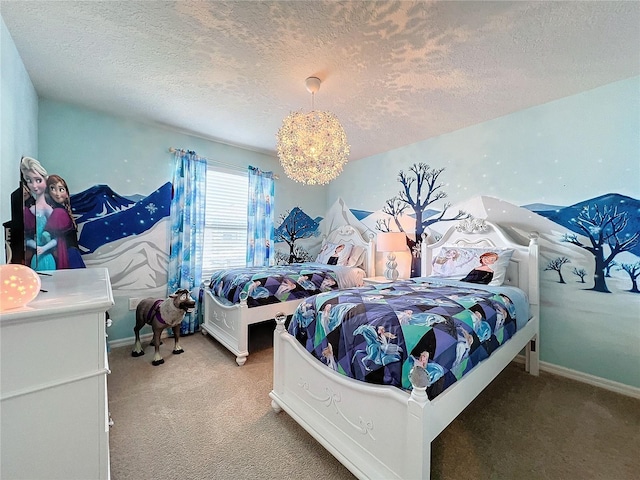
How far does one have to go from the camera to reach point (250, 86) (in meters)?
2.30

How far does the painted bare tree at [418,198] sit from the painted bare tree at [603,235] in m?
1.10

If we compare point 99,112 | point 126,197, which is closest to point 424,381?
point 126,197

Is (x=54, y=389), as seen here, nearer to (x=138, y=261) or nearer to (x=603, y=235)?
(x=138, y=261)

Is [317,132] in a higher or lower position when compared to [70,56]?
lower

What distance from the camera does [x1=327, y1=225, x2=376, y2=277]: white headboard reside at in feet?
13.0

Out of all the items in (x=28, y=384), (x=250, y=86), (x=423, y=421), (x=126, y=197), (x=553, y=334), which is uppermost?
(x=250, y=86)

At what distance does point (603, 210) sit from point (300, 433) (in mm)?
2999

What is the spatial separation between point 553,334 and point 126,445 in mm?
3463

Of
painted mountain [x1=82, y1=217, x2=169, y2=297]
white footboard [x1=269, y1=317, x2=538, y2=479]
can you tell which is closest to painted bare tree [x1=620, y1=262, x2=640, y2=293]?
white footboard [x1=269, y1=317, x2=538, y2=479]

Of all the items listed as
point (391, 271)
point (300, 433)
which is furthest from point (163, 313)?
point (391, 271)

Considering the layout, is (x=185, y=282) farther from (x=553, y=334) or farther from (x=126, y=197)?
(x=553, y=334)

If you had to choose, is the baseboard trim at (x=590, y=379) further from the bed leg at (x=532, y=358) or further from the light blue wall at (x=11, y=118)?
the light blue wall at (x=11, y=118)

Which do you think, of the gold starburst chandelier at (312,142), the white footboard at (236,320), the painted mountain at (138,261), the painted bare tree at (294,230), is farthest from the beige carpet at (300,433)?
the painted bare tree at (294,230)

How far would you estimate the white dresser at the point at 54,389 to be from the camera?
81 centimetres
